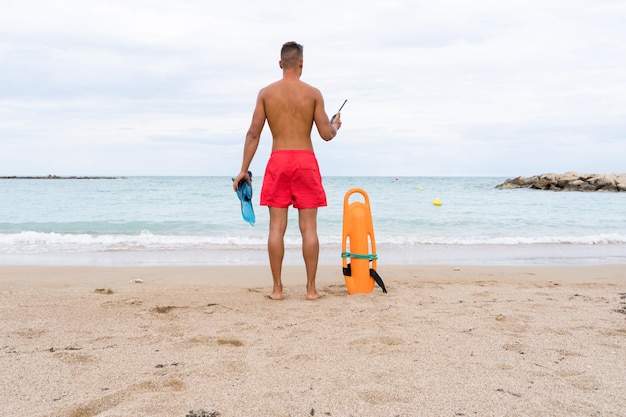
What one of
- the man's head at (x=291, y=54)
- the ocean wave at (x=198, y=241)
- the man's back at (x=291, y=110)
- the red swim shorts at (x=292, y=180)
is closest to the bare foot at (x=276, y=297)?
the red swim shorts at (x=292, y=180)

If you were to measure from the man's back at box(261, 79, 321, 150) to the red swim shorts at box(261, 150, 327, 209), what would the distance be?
0.32 feet

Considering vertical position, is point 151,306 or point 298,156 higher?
point 298,156

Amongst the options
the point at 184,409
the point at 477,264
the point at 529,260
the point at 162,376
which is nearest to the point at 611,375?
the point at 184,409

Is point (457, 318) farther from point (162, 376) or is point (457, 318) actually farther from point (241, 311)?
point (162, 376)

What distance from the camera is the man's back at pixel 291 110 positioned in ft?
13.4

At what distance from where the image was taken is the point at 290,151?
13.3 feet

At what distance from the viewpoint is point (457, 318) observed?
3.37 m

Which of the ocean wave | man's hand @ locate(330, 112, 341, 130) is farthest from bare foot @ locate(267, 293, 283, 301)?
the ocean wave

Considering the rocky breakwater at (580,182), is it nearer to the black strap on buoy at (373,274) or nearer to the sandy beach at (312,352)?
the sandy beach at (312,352)

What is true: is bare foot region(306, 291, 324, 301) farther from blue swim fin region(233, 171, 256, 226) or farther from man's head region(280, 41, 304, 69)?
man's head region(280, 41, 304, 69)

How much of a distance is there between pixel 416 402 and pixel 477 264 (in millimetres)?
5202

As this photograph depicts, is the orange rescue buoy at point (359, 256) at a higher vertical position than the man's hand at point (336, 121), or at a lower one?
lower

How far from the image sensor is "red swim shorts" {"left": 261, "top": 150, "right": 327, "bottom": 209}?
4.03 m

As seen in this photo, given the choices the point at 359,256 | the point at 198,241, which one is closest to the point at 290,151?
the point at 359,256
